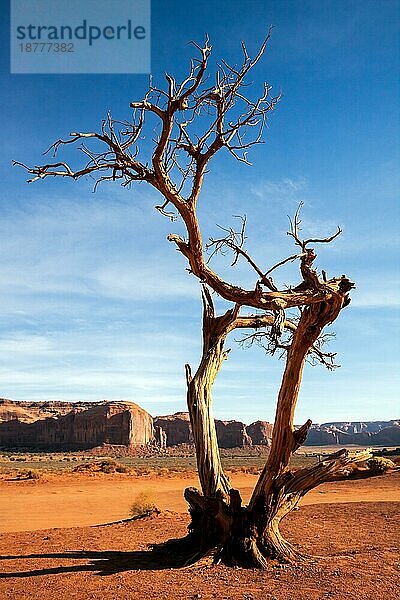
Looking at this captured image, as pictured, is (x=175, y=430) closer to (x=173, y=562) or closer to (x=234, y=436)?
(x=234, y=436)

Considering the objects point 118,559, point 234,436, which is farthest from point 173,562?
point 234,436

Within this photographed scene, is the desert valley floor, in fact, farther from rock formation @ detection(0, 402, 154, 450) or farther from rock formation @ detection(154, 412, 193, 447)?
rock formation @ detection(154, 412, 193, 447)

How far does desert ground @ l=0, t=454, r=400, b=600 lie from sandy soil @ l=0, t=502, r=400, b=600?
1 centimetres

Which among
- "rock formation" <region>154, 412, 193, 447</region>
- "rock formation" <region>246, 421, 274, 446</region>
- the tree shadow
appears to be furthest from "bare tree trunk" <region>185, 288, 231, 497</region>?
"rock formation" <region>246, 421, 274, 446</region>

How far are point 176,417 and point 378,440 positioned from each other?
177ft

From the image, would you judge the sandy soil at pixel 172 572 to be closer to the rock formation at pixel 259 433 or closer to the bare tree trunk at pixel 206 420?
the bare tree trunk at pixel 206 420

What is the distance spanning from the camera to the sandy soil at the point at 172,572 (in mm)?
6719

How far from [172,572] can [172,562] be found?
0.64m

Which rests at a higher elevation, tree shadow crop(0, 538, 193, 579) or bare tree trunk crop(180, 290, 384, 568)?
bare tree trunk crop(180, 290, 384, 568)

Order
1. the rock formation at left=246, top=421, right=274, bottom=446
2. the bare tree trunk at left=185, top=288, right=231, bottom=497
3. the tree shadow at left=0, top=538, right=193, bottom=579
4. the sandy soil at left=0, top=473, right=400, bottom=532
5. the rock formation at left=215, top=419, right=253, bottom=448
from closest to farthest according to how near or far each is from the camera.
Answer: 1. the tree shadow at left=0, top=538, right=193, bottom=579
2. the bare tree trunk at left=185, top=288, right=231, bottom=497
3. the sandy soil at left=0, top=473, right=400, bottom=532
4. the rock formation at left=215, top=419, right=253, bottom=448
5. the rock formation at left=246, top=421, right=274, bottom=446

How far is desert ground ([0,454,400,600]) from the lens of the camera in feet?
22.3

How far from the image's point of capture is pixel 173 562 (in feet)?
27.1

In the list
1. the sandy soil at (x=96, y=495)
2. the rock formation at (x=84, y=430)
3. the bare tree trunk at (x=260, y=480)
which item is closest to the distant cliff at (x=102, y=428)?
the rock formation at (x=84, y=430)

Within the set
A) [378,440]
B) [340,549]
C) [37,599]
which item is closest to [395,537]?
[340,549]
